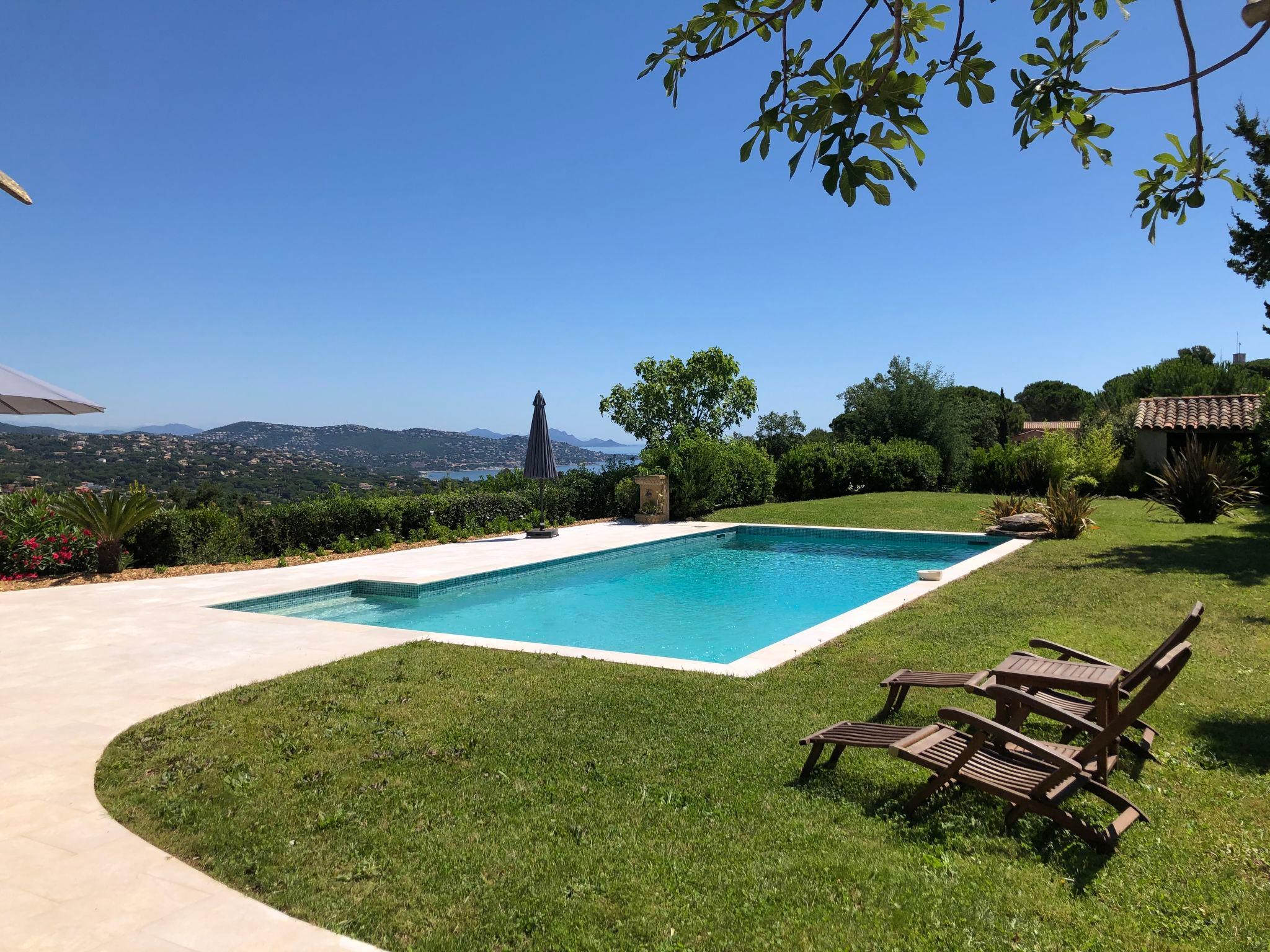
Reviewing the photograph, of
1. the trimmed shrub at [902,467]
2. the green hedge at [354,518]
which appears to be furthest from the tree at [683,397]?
the green hedge at [354,518]

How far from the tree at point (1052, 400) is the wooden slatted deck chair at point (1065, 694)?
78.3 metres

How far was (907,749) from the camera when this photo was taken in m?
3.42

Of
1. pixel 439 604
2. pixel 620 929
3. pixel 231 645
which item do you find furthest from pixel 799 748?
pixel 439 604

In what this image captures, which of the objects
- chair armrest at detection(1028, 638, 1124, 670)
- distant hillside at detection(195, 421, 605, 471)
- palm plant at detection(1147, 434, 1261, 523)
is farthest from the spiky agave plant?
distant hillside at detection(195, 421, 605, 471)

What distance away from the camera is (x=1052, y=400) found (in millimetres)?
75500

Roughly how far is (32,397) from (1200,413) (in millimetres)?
28060

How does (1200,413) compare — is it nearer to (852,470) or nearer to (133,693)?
(852,470)

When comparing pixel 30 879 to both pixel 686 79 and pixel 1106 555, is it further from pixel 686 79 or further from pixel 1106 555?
pixel 1106 555

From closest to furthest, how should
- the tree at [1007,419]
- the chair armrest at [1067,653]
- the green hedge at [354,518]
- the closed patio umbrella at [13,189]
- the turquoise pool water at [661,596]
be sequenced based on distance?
the closed patio umbrella at [13,189] < the chair armrest at [1067,653] < the turquoise pool water at [661,596] < the green hedge at [354,518] < the tree at [1007,419]

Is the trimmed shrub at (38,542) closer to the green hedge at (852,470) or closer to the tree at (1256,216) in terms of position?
the green hedge at (852,470)

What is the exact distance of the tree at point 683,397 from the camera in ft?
91.9

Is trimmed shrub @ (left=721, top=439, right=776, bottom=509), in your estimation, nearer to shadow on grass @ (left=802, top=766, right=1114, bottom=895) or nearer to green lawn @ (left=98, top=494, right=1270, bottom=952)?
green lawn @ (left=98, top=494, right=1270, bottom=952)

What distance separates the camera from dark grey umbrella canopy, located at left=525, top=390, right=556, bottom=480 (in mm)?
16547

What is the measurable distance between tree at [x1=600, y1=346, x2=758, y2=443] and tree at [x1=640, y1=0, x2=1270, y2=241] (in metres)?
25.4
